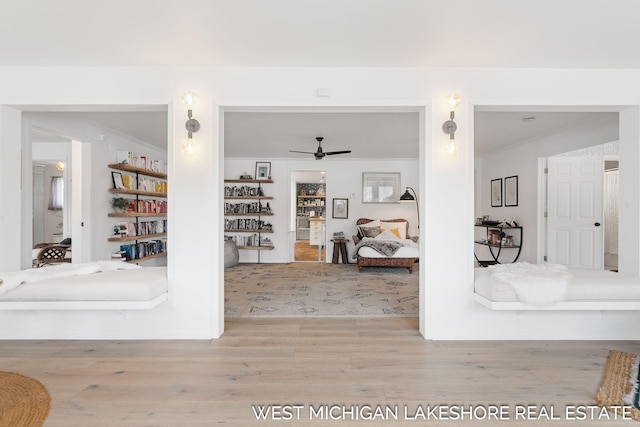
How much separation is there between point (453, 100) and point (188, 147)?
7.57ft

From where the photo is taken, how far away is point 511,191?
641 centimetres

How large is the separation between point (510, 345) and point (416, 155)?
5042 mm

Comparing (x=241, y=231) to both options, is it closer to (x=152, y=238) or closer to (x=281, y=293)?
(x=152, y=238)

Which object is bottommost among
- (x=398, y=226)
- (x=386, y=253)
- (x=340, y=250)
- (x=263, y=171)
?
(x=340, y=250)

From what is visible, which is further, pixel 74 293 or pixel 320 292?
pixel 320 292

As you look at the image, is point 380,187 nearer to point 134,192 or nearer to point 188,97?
point 134,192

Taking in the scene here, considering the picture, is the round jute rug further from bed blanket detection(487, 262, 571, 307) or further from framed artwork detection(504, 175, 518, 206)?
framed artwork detection(504, 175, 518, 206)

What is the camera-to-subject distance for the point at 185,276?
2.95 meters

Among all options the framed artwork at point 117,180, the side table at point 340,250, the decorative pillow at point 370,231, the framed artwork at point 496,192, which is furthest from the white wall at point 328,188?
the framed artwork at point 117,180

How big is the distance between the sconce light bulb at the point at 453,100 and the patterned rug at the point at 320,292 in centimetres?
212

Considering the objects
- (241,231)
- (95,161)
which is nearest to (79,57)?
(95,161)

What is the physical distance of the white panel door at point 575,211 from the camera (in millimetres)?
5023

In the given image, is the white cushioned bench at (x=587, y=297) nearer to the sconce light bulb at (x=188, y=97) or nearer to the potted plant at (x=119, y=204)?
the sconce light bulb at (x=188, y=97)

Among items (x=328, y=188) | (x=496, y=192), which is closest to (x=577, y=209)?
(x=496, y=192)
